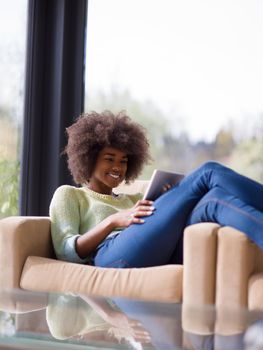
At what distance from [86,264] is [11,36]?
5.64 feet

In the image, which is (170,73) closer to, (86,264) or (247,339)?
(86,264)

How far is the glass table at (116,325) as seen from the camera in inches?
34.7

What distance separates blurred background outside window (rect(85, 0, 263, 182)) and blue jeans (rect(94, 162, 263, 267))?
1.28 meters

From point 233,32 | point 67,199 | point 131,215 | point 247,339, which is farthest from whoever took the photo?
point 233,32

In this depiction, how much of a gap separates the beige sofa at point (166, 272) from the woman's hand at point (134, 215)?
0.66ft

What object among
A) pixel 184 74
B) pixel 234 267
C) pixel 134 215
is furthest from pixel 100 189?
pixel 184 74

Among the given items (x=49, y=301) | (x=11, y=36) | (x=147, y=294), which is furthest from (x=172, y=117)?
(x=49, y=301)

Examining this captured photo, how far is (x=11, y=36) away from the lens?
3.96m

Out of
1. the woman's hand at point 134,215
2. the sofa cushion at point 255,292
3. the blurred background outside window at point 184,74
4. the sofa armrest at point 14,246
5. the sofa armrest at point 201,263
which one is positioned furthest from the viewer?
the blurred background outside window at point 184,74

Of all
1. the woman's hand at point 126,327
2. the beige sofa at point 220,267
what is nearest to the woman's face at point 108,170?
the beige sofa at point 220,267

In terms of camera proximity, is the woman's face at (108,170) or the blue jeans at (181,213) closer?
the blue jeans at (181,213)

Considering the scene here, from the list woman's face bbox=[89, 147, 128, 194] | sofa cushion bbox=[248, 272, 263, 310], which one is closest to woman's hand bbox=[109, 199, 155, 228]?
woman's face bbox=[89, 147, 128, 194]

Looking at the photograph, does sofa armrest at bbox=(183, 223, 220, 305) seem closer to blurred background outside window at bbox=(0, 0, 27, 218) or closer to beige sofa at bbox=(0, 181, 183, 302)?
beige sofa at bbox=(0, 181, 183, 302)

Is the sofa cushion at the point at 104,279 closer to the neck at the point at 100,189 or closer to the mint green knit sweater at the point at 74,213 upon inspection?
the mint green knit sweater at the point at 74,213
